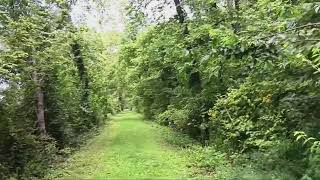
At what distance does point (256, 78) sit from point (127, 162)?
6.04 meters

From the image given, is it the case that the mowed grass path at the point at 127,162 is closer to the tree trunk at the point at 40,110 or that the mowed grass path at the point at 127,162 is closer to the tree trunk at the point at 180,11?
the tree trunk at the point at 40,110

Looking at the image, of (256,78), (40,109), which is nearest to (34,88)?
(40,109)

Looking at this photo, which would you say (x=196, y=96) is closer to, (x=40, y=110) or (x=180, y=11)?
(x=180, y=11)

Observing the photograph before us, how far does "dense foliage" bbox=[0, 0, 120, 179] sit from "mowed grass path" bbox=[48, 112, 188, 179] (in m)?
0.98

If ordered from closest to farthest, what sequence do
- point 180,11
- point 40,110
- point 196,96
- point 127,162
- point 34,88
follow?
point 127,162 → point 34,88 → point 40,110 → point 196,96 → point 180,11

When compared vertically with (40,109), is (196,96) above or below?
below

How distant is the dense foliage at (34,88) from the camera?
13.2 meters

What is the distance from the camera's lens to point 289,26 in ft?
19.4

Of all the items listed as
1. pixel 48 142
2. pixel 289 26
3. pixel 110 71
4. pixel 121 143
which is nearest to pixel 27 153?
pixel 48 142

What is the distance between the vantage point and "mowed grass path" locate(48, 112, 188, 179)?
1249cm

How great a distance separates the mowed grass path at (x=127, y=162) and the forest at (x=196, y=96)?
0.05 m

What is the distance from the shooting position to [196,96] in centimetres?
1877

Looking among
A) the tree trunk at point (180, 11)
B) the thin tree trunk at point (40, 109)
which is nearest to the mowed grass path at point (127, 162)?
the thin tree trunk at point (40, 109)

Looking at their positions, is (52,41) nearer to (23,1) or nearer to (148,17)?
(23,1)
